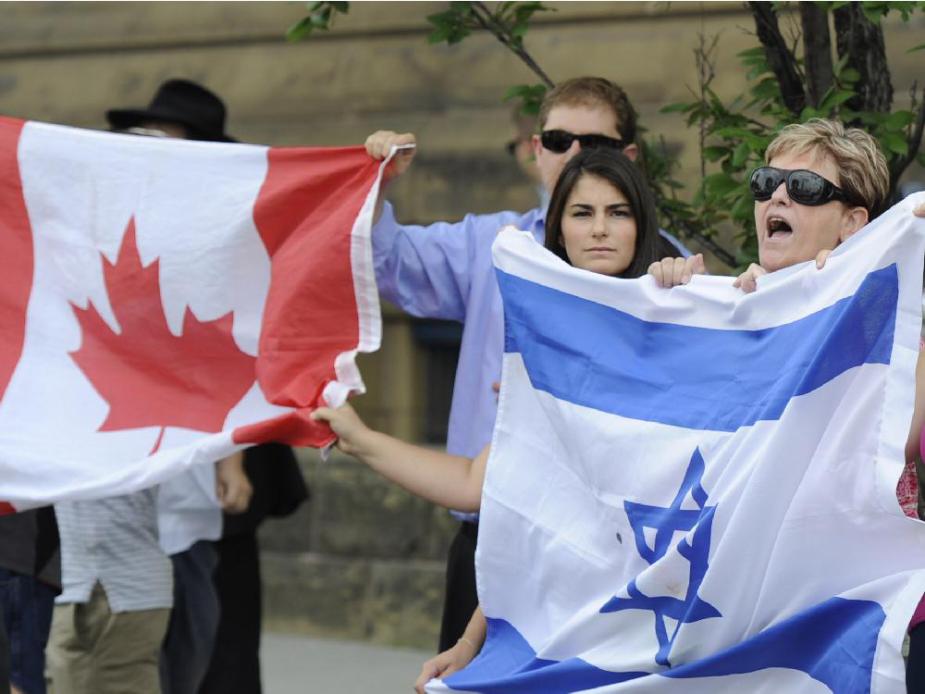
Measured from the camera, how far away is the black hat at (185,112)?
19.9 ft

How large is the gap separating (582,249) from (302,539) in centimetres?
474

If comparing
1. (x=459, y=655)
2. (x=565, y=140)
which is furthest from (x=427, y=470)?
(x=565, y=140)

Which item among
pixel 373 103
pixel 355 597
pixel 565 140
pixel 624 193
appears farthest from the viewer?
pixel 373 103

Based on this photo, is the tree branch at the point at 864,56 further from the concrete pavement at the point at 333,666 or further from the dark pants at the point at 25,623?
the concrete pavement at the point at 333,666

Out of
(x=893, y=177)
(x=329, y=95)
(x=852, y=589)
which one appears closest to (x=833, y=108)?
(x=893, y=177)

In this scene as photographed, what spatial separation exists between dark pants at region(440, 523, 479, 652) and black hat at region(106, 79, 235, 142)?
2.15 m

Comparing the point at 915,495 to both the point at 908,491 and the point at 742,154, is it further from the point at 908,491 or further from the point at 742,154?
the point at 742,154

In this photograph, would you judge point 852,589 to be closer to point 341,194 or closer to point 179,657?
point 341,194

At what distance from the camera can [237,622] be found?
6.41m

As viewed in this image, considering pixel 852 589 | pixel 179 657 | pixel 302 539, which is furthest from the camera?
pixel 302 539

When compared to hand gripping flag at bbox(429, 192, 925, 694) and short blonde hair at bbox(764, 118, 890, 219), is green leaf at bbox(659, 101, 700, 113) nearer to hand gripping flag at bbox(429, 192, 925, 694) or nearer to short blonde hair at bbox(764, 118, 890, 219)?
hand gripping flag at bbox(429, 192, 925, 694)

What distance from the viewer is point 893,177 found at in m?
4.51

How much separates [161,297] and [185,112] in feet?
5.15

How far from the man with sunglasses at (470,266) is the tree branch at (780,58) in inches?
15.5
